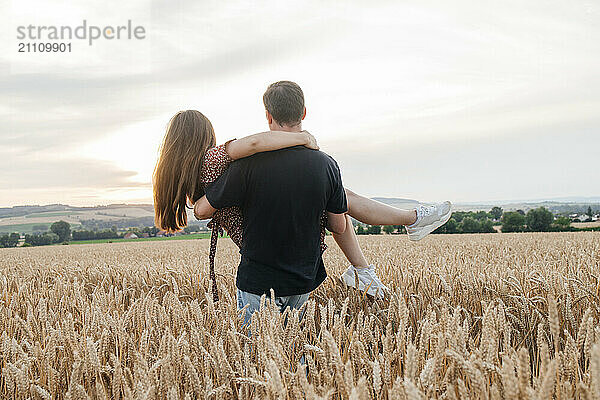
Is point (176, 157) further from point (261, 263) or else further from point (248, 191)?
point (261, 263)

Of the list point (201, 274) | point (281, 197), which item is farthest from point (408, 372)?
point (201, 274)

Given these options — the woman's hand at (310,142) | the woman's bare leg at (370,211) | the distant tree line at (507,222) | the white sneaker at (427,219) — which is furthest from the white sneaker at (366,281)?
the distant tree line at (507,222)

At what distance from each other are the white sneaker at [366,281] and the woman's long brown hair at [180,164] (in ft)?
3.78

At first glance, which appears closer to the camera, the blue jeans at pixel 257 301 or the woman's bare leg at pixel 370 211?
the blue jeans at pixel 257 301

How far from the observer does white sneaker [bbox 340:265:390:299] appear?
2.99 m

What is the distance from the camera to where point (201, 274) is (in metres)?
4.26

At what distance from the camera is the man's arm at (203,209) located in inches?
106

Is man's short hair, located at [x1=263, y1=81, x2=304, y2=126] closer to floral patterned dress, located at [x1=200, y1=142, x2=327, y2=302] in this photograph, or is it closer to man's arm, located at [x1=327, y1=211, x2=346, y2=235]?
floral patterned dress, located at [x1=200, y1=142, x2=327, y2=302]

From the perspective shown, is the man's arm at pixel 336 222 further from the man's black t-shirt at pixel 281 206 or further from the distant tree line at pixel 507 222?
the distant tree line at pixel 507 222

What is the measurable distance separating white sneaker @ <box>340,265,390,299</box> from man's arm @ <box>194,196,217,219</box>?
1033mm

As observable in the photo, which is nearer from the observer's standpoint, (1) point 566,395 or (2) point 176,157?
(1) point 566,395

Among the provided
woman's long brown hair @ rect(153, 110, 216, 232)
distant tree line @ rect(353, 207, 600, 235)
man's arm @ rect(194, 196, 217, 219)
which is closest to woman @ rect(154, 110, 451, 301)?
woman's long brown hair @ rect(153, 110, 216, 232)

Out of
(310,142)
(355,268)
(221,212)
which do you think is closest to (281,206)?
(310,142)

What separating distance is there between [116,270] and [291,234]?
130 inches
